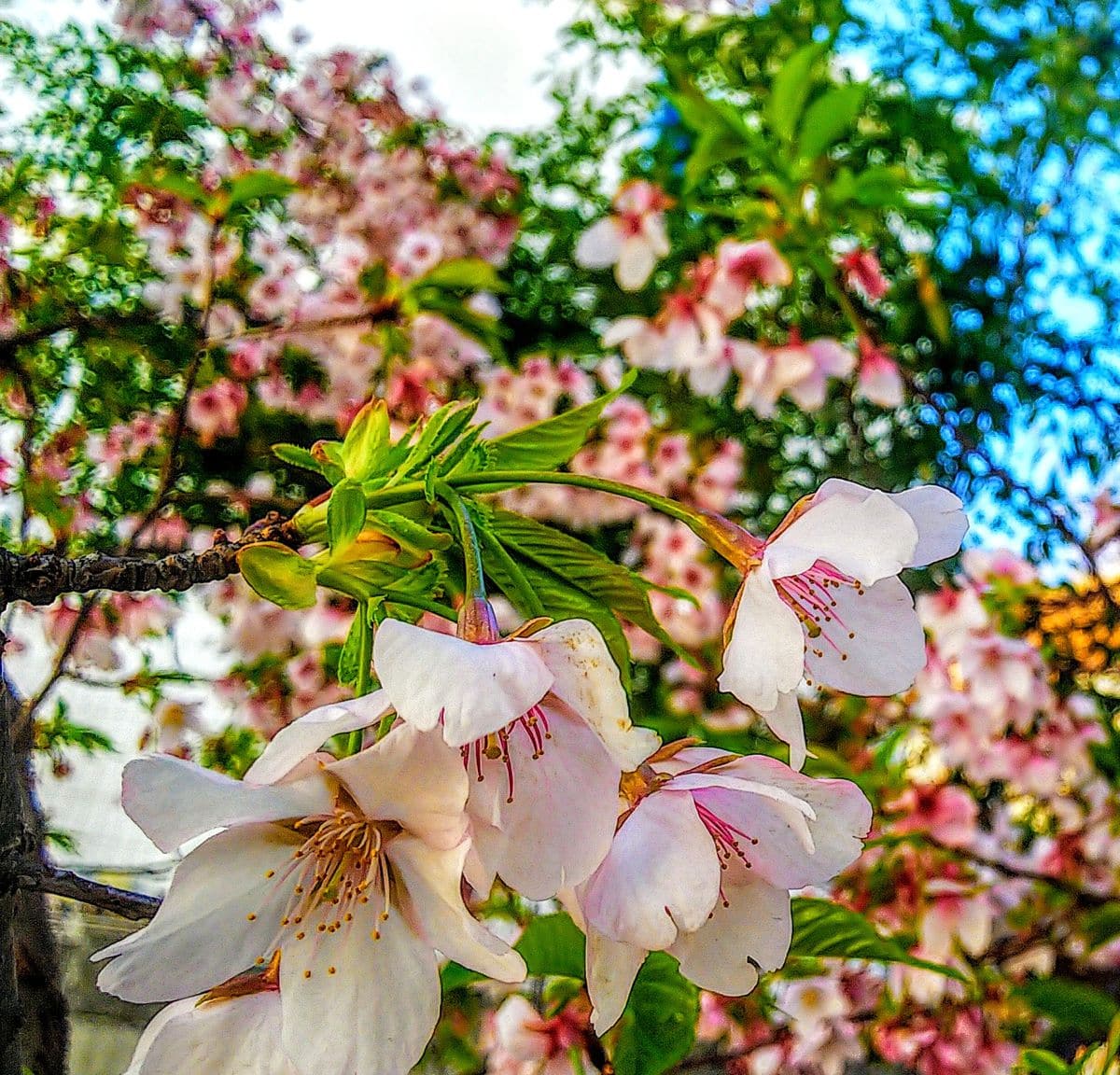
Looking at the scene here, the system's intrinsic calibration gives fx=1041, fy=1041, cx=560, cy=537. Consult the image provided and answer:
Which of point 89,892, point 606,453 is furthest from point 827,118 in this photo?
point 89,892

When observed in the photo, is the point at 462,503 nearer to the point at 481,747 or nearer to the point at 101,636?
the point at 481,747

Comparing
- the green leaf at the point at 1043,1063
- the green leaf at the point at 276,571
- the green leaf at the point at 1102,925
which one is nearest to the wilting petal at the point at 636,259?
the green leaf at the point at 1102,925

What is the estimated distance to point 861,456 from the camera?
154 centimetres

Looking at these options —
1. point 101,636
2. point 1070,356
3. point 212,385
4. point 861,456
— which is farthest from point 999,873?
point 212,385

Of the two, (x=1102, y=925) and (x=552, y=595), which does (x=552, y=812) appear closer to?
(x=552, y=595)

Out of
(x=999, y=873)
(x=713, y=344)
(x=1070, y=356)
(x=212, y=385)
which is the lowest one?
(x=999, y=873)

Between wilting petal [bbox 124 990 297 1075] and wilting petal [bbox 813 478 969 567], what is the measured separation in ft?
0.75

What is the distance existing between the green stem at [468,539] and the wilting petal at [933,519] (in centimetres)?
11

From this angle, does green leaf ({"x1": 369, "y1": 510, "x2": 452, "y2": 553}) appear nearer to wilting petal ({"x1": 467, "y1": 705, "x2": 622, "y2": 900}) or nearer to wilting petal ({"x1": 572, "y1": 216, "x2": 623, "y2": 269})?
wilting petal ({"x1": 467, "y1": 705, "x2": 622, "y2": 900})

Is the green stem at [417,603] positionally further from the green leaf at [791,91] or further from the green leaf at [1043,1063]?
the green leaf at [791,91]

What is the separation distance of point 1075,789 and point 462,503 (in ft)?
4.40

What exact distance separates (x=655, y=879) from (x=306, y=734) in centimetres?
10

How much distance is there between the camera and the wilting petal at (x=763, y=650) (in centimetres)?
31

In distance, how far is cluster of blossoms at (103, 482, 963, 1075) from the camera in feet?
0.89
